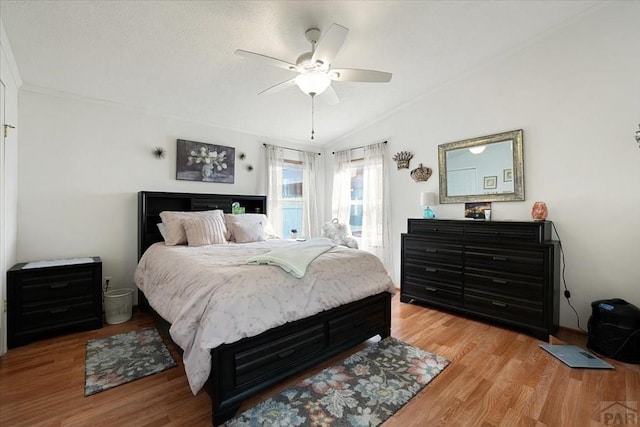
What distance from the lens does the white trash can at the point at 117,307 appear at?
2839mm

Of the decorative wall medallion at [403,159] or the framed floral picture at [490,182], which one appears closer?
the framed floral picture at [490,182]

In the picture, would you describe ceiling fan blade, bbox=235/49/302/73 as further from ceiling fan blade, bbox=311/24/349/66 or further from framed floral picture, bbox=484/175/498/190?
framed floral picture, bbox=484/175/498/190

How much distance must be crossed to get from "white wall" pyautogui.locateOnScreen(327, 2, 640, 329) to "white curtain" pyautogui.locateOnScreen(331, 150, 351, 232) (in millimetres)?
2021

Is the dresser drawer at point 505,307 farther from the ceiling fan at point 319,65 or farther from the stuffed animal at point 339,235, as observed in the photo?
the ceiling fan at point 319,65

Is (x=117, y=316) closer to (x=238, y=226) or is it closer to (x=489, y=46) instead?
(x=238, y=226)

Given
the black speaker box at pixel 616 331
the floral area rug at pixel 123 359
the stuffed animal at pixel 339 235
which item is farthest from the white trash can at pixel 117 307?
the black speaker box at pixel 616 331

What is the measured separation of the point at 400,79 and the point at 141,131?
3.20 metres

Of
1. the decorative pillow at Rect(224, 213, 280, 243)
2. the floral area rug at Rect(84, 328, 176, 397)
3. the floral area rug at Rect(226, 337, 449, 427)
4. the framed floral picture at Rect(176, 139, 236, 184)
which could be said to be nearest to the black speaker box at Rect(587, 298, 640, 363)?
the floral area rug at Rect(226, 337, 449, 427)

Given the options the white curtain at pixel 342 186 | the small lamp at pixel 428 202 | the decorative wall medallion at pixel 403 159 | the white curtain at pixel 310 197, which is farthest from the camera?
the white curtain at pixel 310 197

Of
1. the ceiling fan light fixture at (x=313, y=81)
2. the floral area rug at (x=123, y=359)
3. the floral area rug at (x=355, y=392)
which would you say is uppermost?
the ceiling fan light fixture at (x=313, y=81)

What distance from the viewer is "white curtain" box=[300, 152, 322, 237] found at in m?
4.89

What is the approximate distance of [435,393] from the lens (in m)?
1.82

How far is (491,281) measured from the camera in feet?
9.44

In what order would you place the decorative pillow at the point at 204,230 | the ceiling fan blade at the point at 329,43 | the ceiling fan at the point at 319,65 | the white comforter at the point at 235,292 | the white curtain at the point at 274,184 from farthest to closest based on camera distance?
the white curtain at the point at 274,184, the decorative pillow at the point at 204,230, the ceiling fan at the point at 319,65, the ceiling fan blade at the point at 329,43, the white comforter at the point at 235,292
